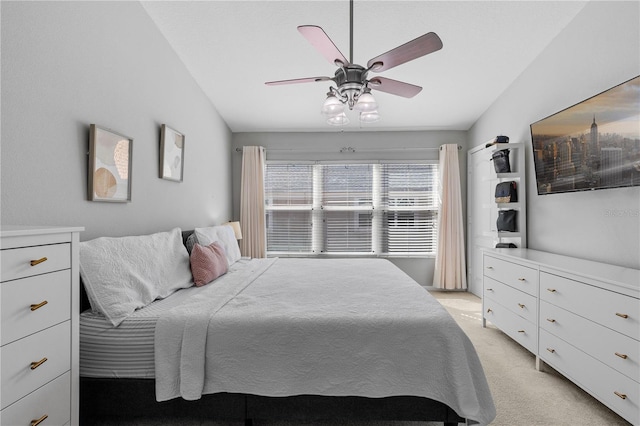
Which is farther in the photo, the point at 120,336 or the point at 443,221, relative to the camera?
the point at 443,221

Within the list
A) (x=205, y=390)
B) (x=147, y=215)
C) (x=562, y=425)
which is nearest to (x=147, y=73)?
(x=147, y=215)

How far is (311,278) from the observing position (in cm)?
245

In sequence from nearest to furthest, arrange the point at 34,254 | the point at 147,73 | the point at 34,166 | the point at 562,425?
1. the point at 34,254
2. the point at 34,166
3. the point at 562,425
4. the point at 147,73

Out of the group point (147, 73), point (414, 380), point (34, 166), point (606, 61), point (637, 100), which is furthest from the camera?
point (147, 73)

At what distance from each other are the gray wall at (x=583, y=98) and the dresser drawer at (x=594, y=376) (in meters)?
0.71

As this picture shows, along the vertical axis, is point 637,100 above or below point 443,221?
above

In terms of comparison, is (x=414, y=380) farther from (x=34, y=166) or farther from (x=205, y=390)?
(x=34, y=166)

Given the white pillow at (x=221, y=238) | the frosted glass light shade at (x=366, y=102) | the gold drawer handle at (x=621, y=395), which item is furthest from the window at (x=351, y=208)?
the gold drawer handle at (x=621, y=395)

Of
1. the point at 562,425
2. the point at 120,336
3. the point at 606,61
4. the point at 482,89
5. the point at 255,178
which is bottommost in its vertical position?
the point at 562,425

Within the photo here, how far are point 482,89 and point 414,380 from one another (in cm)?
341

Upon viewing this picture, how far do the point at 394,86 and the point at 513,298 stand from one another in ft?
6.56

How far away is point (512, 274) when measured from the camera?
2.68m

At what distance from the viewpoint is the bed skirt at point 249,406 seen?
1493 millimetres

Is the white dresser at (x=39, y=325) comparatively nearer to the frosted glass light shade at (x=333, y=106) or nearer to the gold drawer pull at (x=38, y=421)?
the gold drawer pull at (x=38, y=421)
